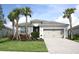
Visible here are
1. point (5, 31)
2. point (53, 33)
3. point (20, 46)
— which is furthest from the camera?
point (53, 33)

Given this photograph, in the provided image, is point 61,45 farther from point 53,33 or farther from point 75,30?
point 53,33

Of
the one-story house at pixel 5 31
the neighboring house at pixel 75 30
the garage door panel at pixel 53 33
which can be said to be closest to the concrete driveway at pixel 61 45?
the garage door panel at pixel 53 33

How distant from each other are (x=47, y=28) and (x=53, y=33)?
0.52 meters

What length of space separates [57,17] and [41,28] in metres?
1.51

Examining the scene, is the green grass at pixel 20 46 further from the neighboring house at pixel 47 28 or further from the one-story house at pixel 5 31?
the neighboring house at pixel 47 28

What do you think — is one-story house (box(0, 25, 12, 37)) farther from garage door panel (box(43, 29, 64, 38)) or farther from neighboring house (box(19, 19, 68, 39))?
garage door panel (box(43, 29, 64, 38))

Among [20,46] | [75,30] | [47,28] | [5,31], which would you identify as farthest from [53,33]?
[5,31]

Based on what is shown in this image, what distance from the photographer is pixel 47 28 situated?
15133mm

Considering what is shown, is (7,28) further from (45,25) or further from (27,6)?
(45,25)

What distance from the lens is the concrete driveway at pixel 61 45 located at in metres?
12.2

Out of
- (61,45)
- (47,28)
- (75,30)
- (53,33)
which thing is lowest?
(61,45)

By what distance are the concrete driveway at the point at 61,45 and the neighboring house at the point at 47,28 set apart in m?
0.41

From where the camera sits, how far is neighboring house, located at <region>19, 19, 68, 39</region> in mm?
13258
